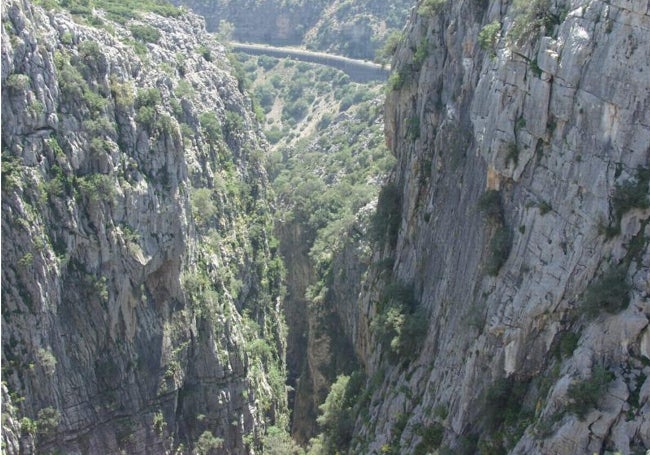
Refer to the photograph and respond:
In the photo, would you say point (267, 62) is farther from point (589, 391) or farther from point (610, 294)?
point (589, 391)

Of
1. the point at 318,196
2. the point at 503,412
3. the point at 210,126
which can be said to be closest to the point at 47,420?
the point at 503,412

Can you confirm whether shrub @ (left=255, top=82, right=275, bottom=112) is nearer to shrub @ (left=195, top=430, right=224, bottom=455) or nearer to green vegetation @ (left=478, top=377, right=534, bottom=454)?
shrub @ (left=195, top=430, right=224, bottom=455)

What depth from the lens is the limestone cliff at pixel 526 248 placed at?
27.3 metres

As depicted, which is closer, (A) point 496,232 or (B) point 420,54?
(A) point 496,232

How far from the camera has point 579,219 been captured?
30.0 meters

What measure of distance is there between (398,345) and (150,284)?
2156cm

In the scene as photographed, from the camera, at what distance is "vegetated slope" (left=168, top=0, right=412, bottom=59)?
433 feet

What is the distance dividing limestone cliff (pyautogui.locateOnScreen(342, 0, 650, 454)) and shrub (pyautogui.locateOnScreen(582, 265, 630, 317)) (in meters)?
0.05

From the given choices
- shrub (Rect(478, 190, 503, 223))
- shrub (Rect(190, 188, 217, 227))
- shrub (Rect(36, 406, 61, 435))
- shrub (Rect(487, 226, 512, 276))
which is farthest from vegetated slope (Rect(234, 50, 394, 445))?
shrub (Rect(487, 226, 512, 276))

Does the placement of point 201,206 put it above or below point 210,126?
below

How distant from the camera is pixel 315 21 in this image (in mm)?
145125

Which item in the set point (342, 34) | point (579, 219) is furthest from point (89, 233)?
point (342, 34)

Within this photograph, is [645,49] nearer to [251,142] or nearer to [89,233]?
[89,233]

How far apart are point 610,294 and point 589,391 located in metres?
3.11
